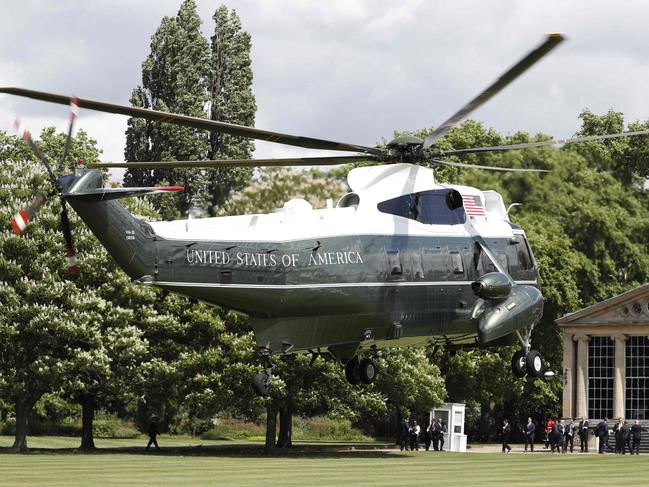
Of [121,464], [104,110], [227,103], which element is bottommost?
[121,464]

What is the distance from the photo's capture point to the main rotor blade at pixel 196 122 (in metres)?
30.0

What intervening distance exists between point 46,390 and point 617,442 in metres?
29.5

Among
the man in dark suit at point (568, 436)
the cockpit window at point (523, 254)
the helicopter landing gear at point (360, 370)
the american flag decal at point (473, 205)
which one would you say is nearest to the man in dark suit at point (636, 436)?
the man in dark suit at point (568, 436)

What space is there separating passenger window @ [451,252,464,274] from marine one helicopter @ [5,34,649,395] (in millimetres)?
39

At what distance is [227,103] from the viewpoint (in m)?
90.8

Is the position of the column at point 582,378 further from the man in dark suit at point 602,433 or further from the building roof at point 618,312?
the man in dark suit at point 602,433

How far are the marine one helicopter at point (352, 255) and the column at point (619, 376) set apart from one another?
130 feet

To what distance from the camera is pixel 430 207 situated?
38.5 metres

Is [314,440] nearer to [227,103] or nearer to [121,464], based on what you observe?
[227,103]

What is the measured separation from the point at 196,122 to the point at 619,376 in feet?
171

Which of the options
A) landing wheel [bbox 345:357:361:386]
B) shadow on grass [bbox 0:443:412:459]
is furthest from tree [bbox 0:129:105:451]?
landing wheel [bbox 345:357:361:386]

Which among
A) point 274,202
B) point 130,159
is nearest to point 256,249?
point 274,202

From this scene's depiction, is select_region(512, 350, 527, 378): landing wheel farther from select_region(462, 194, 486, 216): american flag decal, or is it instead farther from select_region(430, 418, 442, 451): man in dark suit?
select_region(430, 418, 442, 451): man in dark suit

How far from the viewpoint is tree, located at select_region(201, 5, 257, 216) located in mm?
89500
